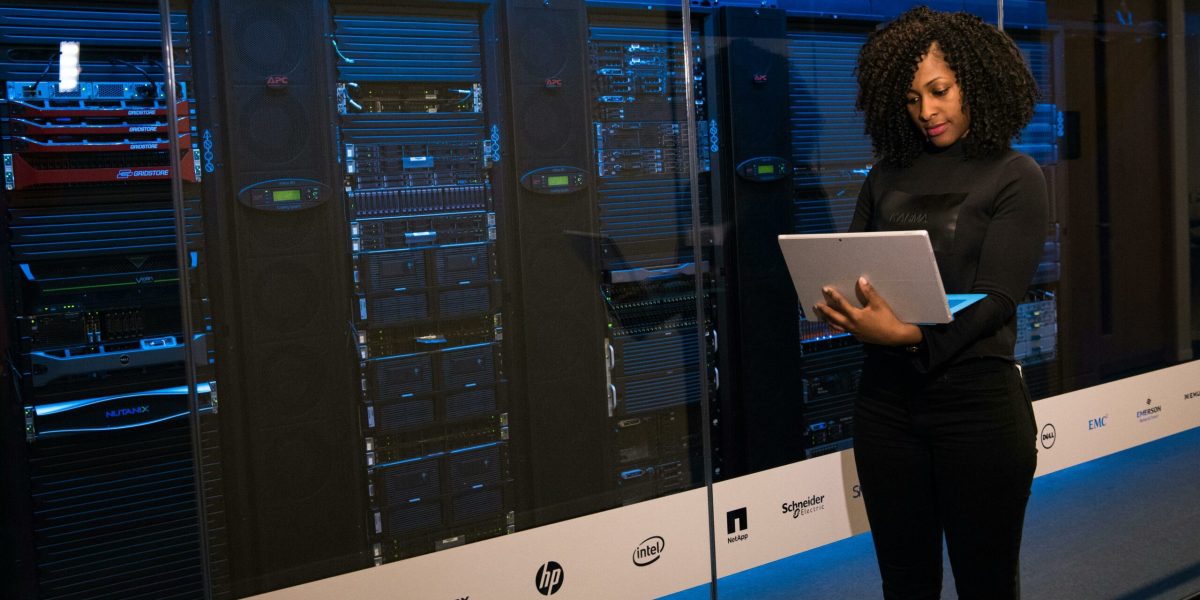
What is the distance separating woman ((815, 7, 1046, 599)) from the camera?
152 cm

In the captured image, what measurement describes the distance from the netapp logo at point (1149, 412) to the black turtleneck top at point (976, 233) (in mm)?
2203

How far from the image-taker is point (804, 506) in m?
2.60

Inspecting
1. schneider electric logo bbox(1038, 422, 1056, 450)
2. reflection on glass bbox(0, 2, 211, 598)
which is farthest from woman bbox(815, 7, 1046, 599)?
schneider electric logo bbox(1038, 422, 1056, 450)

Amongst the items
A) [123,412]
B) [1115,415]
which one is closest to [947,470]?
[123,412]

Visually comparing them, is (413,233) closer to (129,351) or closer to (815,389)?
(129,351)

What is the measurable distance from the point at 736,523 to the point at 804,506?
0.26 m

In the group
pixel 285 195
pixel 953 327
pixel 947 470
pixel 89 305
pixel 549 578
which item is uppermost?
pixel 285 195

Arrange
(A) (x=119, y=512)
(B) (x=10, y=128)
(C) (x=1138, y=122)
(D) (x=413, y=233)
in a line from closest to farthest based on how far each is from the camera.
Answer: (B) (x=10, y=128)
(A) (x=119, y=512)
(D) (x=413, y=233)
(C) (x=1138, y=122)

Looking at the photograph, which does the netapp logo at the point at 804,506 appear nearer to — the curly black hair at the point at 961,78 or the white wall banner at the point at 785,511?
the white wall banner at the point at 785,511

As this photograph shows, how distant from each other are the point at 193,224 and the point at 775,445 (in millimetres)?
1668

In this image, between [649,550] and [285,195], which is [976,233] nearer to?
[649,550]

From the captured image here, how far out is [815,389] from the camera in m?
2.71

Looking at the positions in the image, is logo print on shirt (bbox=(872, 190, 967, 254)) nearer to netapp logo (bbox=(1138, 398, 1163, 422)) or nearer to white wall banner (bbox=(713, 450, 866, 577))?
white wall banner (bbox=(713, 450, 866, 577))

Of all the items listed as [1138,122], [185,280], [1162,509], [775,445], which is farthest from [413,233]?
[1138,122]
